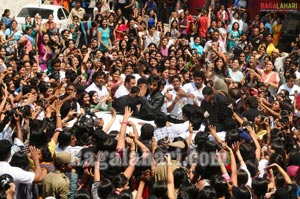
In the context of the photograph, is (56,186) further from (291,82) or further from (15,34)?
(15,34)

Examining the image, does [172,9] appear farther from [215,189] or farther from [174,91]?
[215,189]

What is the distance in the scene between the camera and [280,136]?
10.8 meters

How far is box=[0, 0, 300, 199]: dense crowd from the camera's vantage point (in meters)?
8.48

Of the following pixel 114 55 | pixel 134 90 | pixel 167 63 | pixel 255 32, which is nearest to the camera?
pixel 134 90

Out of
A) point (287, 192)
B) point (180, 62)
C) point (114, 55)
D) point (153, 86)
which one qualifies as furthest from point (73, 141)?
point (114, 55)

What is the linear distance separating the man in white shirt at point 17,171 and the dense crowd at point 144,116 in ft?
0.04

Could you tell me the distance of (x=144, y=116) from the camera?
11703 millimetres

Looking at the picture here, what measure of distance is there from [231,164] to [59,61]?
6.14 meters

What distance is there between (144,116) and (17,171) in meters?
3.71

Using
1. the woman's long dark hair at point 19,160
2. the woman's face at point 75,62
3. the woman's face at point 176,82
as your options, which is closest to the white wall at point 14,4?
the woman's face at point 75,62

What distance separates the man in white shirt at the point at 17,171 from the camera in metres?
8.25

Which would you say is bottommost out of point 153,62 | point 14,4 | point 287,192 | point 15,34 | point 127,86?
point 287,192

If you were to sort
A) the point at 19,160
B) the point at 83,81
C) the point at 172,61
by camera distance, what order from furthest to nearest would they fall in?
the point at 172,61 < the point at 83,81 < the point at 19,160

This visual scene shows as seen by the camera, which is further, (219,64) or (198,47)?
(198,47)
